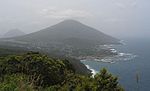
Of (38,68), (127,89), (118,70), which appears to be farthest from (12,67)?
(118,70)

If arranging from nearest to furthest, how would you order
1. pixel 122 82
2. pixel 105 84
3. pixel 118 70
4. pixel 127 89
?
pixel 105 84
pixel 127 89
pixel 122 82
pixel 118 70

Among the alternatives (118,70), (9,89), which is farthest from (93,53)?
(9,89)

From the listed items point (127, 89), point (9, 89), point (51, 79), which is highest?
point (9, 89)

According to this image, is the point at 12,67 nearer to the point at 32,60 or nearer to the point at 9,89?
the point at 32,60

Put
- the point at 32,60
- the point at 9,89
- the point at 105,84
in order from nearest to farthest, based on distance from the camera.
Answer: the point at 9,89 < the point at 105,84 < the point at 32,60

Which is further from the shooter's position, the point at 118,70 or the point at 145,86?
the point at 118,70

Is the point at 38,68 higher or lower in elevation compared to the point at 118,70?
higher

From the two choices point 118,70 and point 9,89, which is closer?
point 9,89

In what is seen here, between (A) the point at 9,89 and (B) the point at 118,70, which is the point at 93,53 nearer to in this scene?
(B) the point at 118,70

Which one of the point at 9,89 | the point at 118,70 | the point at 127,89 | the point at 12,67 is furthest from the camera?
the point at 118,70
